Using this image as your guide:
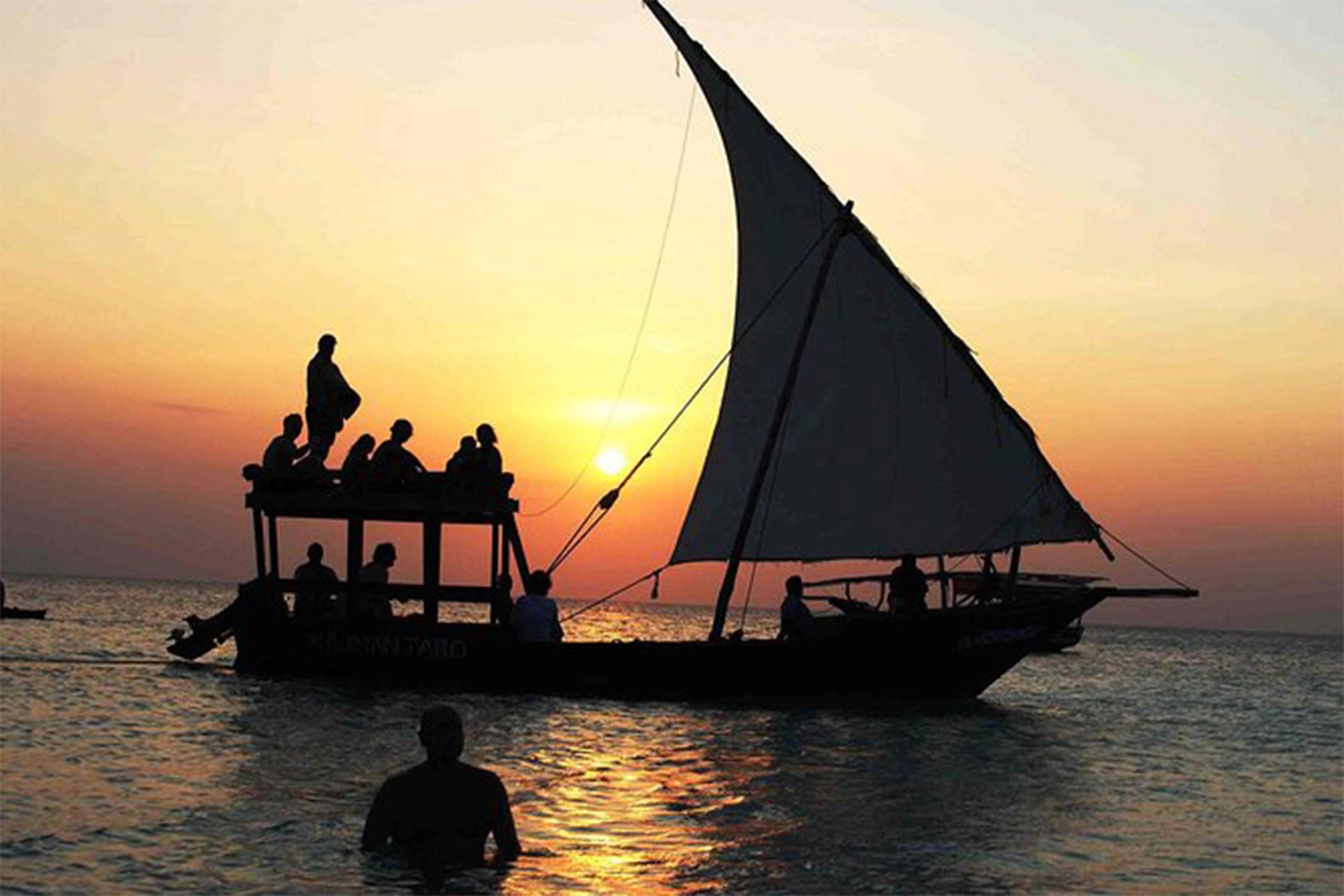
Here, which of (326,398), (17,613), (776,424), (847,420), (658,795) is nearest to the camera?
(658,795)

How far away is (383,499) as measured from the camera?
27219 millimetres

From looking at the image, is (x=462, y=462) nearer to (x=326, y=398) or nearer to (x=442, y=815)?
(x=326, y=398)

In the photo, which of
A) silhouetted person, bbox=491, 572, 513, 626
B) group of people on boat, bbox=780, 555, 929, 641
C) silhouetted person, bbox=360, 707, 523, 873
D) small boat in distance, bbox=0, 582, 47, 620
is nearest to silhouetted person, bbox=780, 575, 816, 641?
group of people on boat, bbox=780, 555, 929, 641

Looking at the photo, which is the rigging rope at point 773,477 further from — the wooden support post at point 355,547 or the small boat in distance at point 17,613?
the small boat in distance at point 17,613

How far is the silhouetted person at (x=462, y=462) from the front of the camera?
27.1 m

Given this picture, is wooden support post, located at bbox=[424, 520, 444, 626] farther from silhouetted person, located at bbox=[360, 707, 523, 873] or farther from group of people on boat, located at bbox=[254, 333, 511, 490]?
silhouetted person, located at bbox=[360, 707, 523, 873]

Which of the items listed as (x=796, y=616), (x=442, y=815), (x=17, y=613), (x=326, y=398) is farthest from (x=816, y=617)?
(x=17, y=613)

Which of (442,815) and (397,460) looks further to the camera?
(397,460)

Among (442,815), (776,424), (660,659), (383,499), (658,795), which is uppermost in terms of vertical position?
(776,424)

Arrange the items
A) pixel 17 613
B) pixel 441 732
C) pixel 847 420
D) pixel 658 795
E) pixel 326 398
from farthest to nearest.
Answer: pixel 17 613 → pixel 847 420 → pixel 326 398 → pixel 658 795 → pixel 441 732

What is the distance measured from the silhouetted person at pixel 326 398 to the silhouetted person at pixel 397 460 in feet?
2.61

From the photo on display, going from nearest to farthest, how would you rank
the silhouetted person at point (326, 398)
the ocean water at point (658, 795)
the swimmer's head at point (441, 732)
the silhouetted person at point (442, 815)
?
the swimmer's head at point (441, 732)
the silhouetted person at point (442, 815)
the ocean water at point (658, 795)
the silhouetted person at point (326, 398)

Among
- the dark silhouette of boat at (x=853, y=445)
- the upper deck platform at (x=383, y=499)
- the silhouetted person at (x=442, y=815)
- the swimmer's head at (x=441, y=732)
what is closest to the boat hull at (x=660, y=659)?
the dark silhouette of boat at (x=853, y=445)

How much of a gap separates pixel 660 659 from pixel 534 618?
224cm
